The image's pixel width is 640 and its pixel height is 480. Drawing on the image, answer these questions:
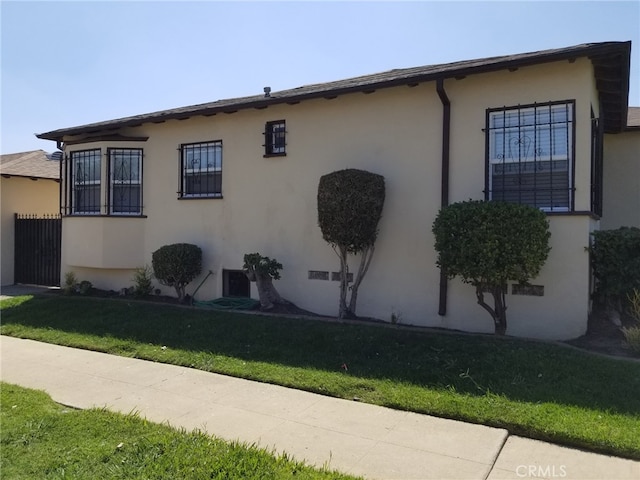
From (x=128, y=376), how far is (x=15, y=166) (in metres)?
11.9

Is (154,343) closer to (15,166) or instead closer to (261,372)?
(261,372)

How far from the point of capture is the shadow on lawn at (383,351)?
16.4ft

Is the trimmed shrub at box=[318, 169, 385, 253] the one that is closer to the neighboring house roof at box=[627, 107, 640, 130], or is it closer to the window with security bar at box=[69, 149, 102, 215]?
the neighboring house roof at box=[627, 107, 640, 130]

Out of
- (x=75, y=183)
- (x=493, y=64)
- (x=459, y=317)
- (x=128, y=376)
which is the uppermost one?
(x=493, y=64)

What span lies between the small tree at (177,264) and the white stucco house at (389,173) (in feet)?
1.39

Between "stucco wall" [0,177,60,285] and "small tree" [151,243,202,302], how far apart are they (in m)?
6.83

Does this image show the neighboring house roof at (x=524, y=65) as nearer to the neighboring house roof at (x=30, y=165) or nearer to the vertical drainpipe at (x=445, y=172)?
the vertical drainpipe at (x=445, y=172)

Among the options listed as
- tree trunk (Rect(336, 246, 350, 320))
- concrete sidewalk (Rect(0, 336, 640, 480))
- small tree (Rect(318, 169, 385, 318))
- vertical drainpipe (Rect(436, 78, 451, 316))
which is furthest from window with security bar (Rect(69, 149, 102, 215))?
vertical drainpipe (Rect(436, 78, 451, 316))

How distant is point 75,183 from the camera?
38.9 ft

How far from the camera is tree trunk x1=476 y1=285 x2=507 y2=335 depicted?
272 inches

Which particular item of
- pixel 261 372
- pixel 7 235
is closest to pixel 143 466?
pixel 261 372

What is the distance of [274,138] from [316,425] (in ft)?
21.1

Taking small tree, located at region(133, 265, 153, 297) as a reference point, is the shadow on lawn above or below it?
below

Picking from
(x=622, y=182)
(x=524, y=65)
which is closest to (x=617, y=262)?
(x=524, y=65)
